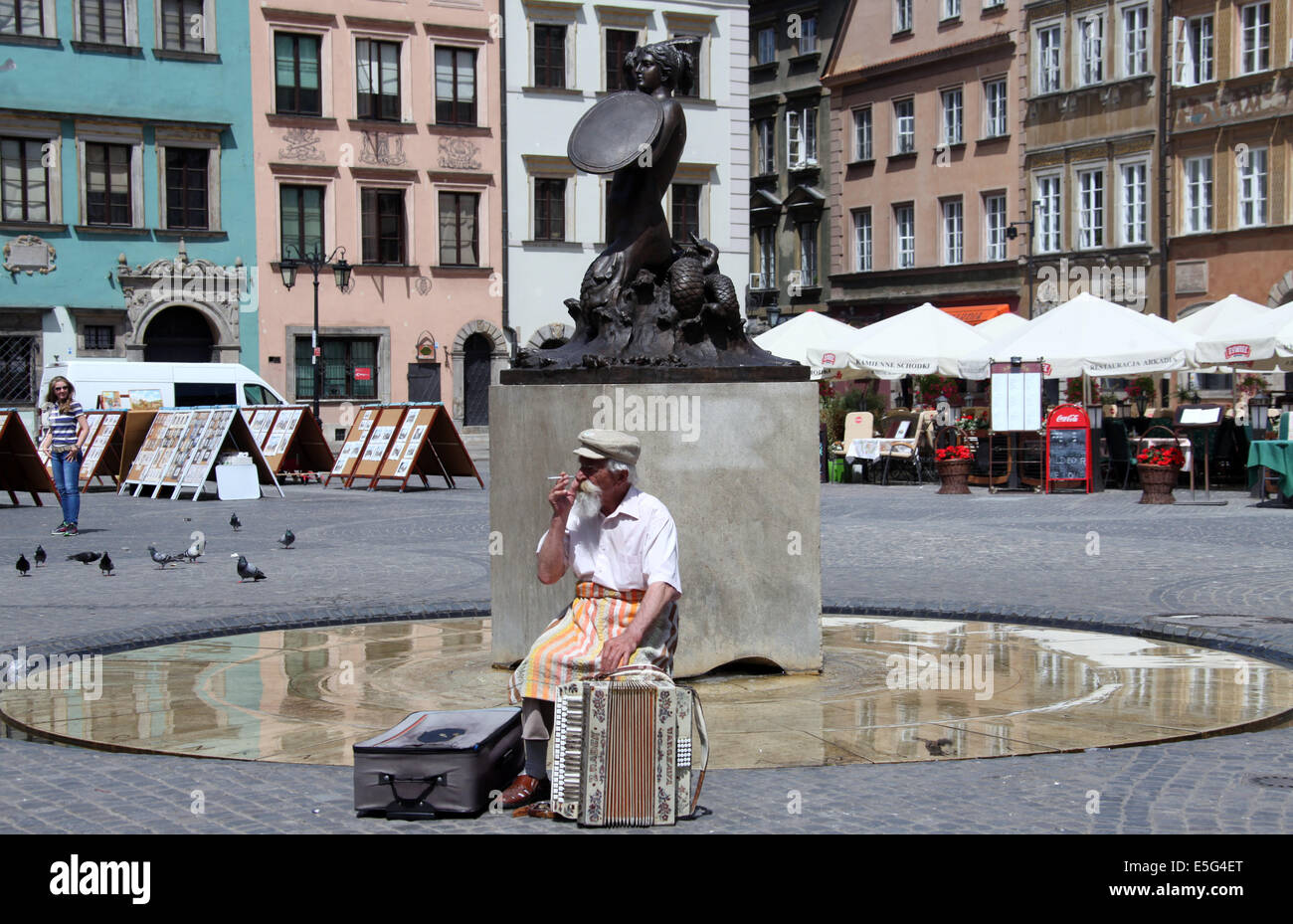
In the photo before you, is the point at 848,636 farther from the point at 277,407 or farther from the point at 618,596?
the point at 277,407

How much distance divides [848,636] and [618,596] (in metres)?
4.03

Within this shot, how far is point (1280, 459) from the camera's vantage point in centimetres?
2016

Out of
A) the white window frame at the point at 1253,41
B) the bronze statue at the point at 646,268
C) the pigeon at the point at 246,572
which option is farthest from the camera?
the white window frame at the point at 1253,41

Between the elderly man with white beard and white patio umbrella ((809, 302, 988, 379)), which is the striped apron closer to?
the elderly man with white beard

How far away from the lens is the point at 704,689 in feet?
27.2

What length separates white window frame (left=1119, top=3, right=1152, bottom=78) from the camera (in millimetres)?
39594

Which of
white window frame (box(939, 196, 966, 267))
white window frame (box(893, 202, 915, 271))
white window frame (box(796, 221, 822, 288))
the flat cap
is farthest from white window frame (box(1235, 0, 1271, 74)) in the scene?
the flat cap

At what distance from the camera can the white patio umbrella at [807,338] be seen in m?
28.5

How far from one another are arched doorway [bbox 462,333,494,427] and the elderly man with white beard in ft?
120

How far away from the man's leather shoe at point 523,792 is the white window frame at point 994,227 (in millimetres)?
39924

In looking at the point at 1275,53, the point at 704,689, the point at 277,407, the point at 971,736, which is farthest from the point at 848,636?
the point at 1275,53

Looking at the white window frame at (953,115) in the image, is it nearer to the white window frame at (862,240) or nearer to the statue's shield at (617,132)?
the white window frame at (862,240)

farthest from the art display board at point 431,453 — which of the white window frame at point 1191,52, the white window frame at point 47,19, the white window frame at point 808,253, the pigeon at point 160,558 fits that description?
the white window frame at point 808,253

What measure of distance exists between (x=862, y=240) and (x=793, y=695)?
140 ft
